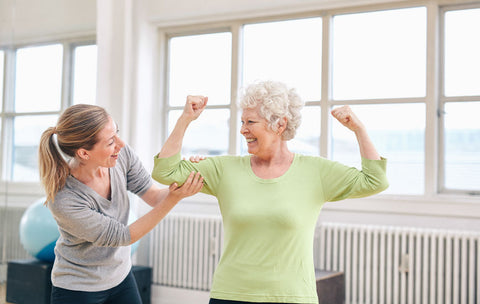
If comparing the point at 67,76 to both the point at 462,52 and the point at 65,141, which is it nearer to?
the point at 65,141

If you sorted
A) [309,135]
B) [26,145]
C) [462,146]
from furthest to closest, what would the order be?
[309,135]
[462,146]
[26,145]

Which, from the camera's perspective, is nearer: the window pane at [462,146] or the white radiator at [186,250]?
the window pane at [462,146]

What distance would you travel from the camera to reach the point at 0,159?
3047 mm

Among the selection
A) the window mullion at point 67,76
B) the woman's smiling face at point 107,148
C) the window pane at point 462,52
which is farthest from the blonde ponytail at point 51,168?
the window pane at point 462,52

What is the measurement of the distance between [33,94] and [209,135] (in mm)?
1517

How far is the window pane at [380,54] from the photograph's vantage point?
3645 mm

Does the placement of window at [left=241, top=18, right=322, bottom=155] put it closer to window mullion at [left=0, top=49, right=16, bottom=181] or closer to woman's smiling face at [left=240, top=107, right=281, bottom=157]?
window mullion at [left=0, top=49, right=16, bottom=181]

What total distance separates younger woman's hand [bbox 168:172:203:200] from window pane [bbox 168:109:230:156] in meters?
2.57

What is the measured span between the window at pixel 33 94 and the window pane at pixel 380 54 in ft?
6.30

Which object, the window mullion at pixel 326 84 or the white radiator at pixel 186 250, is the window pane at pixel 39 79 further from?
the window mullion at pixel 326 84

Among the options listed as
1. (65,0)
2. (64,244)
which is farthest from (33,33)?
(64,244)

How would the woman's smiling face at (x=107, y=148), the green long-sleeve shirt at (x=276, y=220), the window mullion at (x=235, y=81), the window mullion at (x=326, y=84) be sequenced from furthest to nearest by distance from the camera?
the window mullion at (x=235, y=81)
the window mullion at (x=326, y=84)
the woman's smiling face at (x=107, y=148)
the green long-sleeve shirt at (x=276, y=220)

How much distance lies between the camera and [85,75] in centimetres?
389

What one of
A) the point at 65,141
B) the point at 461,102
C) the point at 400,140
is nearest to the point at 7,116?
the point at 65,141
